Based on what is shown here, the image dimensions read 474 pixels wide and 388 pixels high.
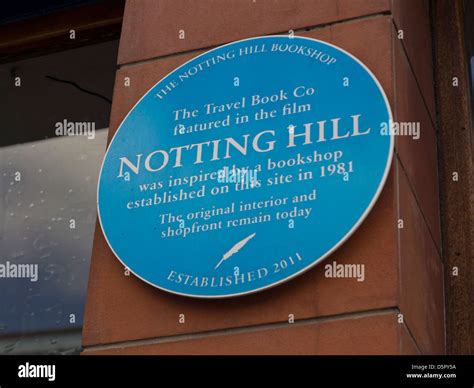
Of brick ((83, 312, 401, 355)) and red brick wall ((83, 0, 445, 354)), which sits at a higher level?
red brick wall ((83, 0, 445, 354))

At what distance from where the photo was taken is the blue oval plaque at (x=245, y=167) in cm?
414

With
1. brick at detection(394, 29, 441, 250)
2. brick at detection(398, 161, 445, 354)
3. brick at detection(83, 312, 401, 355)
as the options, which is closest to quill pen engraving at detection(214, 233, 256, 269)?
brick at detection(83, 312, 401, 355)

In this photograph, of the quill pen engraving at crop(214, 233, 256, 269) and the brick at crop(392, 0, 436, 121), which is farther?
the brick at crop(392, 0, 436, 121)

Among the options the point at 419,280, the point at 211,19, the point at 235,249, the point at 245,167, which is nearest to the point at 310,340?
the point at 235,249

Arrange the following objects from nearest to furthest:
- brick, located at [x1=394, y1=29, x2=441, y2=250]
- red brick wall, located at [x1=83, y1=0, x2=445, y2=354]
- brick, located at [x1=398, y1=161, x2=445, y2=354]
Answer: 1. red brick wall, located at [x1=83, y1=0, x2=445, y2=354]
2. brick, located at [x1=398, y1=161, x2=445, y2=354]
3. brick, located at [x1=394, y1=29, x2=441, y2=250]

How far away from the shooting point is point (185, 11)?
5.02 meters

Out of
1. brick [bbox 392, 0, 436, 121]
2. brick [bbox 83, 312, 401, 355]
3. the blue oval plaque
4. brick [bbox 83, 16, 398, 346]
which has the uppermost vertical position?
brick [bbox 392, 0, 436, 121]

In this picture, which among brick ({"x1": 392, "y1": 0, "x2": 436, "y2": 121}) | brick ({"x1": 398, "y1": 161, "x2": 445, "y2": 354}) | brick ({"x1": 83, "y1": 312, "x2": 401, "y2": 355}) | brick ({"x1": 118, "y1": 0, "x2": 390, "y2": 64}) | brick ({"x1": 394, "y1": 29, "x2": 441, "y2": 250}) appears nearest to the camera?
brick ({"x1": 83, "y1": 312, "x2": 401, "y2": 355})

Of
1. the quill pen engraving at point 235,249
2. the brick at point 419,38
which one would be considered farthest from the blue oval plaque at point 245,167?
the brick at point 419,38

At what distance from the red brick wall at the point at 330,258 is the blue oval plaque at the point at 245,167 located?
0.24 feet

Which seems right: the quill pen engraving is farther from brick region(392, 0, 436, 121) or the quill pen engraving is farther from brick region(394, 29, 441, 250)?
brick region(392, 0, 436, 121)

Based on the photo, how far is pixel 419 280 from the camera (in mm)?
4371

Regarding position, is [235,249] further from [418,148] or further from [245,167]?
[418,148]

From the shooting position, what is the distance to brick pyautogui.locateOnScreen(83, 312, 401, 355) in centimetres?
390
